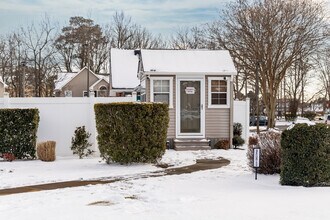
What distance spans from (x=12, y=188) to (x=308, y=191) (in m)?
5.33

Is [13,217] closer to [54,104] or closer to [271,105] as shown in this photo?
[54,104]

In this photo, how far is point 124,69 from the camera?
2803 cm

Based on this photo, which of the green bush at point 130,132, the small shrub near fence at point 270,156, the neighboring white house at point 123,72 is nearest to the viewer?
the small shrub near fence at point 270,156

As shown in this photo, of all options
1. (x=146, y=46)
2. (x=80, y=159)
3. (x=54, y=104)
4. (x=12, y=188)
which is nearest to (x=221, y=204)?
(x=12, y=188)

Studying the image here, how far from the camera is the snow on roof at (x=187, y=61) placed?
48.3 feet

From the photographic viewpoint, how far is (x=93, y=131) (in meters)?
12.3

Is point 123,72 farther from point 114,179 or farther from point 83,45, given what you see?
point 114,179

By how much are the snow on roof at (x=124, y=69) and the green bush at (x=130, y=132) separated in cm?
1639

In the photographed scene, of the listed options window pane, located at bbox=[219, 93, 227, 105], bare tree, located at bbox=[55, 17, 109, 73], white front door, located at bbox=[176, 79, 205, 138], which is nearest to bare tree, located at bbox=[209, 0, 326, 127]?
window pane, located at bbox=[219, 93, 227, 105]

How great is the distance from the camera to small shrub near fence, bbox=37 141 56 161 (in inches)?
438

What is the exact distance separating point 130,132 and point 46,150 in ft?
8.59

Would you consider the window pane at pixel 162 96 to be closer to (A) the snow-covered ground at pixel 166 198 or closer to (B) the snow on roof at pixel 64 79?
(A) the snow-covered ground at pixel 166 198

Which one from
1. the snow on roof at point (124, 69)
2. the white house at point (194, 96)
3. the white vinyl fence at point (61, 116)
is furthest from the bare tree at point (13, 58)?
the white vinyl fence at point (61, 116)

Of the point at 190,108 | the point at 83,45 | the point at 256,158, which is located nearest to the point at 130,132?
the point at 256,158
